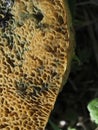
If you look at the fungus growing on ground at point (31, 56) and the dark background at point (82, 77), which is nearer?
the fungus growing on ground at point (31, 56)

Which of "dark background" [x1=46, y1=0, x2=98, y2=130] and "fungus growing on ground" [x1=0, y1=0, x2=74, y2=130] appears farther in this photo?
"dark background" [x1=46, y1=0, x2=98, y2=130]

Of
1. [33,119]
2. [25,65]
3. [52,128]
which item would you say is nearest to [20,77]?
[25,65]

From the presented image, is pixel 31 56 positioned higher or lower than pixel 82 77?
lower

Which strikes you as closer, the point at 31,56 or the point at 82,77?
the point at 31,56
